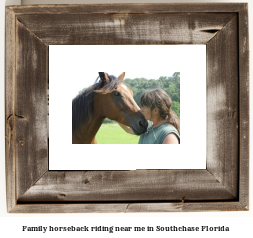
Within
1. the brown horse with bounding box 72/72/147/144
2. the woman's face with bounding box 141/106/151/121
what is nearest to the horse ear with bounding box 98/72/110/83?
the brown horse with bounding box 72/72/147/144

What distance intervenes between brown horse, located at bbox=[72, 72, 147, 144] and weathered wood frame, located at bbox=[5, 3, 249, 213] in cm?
7

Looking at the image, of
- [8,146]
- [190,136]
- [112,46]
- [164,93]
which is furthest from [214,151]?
[8,146]

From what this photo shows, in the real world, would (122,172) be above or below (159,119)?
below

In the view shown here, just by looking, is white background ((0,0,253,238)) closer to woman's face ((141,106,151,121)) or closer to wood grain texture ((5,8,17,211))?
wood grain texture ((5,8,17,211))

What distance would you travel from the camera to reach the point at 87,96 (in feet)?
1.78

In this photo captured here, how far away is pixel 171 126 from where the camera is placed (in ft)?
1.79

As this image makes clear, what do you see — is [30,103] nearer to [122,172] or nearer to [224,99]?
[122,172]

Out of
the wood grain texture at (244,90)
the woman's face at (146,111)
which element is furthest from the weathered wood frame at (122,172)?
the woman's face at (146,111)

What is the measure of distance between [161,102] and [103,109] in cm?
13
